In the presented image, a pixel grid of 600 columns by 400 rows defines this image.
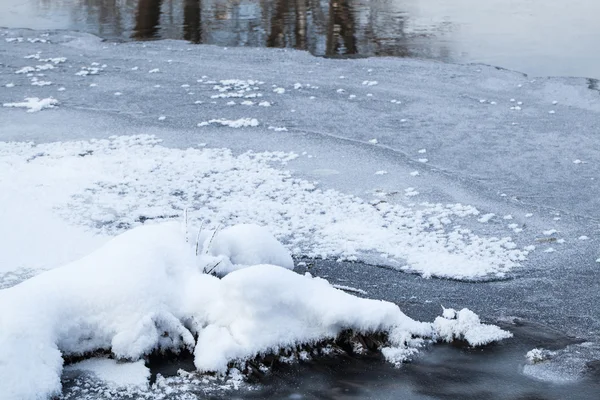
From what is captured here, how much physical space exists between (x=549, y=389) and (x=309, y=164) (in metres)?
3.40

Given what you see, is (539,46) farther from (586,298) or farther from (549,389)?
(549,389)

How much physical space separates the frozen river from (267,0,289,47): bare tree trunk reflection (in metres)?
1.44

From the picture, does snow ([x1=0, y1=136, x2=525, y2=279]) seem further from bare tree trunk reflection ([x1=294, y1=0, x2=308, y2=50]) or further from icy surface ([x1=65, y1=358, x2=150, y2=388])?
bare tree trunk reflection ([x1=294, y1=0, x2=308, y2=50])

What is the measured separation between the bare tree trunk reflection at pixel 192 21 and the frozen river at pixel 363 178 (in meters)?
2.05

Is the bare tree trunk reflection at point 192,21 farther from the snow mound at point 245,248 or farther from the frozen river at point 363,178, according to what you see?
the snow mound at point 245,248

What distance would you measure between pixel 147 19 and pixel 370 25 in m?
4.05

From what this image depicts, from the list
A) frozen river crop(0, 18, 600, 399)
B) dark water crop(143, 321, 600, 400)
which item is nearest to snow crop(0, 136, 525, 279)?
frozen river crop(0, 18, 600, 399)

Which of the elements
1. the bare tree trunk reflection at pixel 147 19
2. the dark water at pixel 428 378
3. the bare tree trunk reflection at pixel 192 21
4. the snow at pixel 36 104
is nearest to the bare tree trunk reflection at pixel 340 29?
the bare tree trunk reflection at pixel 192 21

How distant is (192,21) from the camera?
13.6 meters

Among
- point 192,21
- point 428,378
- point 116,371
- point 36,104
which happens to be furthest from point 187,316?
point 192,21

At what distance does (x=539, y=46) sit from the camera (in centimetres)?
1091

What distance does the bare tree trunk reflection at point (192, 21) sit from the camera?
12.2 metres

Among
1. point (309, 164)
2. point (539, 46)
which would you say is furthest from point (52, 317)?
point (539, 46)

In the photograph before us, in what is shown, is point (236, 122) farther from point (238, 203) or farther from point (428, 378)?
point (428, 378)
